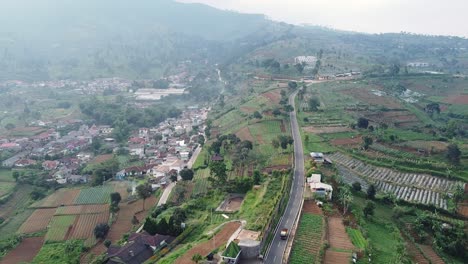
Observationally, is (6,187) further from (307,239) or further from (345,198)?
(345,198)

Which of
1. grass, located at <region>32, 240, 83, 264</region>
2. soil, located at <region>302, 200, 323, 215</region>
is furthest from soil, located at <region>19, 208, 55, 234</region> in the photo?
soil, located at <region>302, 200, 323, 215</region>

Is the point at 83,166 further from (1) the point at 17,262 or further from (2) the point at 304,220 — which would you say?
(2) the point at 304,220

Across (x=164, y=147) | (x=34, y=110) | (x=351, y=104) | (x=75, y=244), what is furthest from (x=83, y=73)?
(x=75, y=244)

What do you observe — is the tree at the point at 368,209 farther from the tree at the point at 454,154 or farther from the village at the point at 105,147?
the village at the point at 105,147

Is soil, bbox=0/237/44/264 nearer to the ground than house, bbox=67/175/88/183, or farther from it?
nearer to the ground

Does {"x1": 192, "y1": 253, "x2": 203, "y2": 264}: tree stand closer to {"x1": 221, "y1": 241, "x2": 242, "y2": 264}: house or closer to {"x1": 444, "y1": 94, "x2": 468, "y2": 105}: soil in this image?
{"x1": 221, "y1": 241, "x2": 242, "y2": 264}: house

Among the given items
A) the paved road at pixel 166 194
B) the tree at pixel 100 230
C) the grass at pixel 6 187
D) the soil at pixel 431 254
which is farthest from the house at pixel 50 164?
the soil at pixel 431 254
